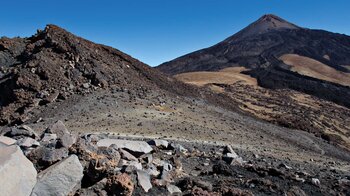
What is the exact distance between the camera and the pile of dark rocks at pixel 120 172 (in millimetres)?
6227

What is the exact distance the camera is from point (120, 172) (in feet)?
23.2

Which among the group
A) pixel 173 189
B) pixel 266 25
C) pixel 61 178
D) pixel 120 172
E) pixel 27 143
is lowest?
pixel 173 189

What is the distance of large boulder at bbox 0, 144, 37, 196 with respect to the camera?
566cm

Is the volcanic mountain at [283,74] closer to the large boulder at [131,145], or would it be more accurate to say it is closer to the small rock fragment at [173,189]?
the large boulder at [131,145]

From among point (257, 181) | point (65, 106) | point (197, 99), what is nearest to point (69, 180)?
point (257, 181)

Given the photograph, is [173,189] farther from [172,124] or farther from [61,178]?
[172,124]

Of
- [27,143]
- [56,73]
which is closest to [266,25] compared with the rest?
[56,73]

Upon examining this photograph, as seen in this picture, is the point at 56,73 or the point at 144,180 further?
the point at 56,73

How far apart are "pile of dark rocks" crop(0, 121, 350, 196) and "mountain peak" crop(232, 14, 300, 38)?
121727 millimetres

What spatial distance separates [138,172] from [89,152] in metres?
1.08

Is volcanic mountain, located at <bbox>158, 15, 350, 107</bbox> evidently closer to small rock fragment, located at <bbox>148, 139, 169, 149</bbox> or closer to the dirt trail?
the dirt trail

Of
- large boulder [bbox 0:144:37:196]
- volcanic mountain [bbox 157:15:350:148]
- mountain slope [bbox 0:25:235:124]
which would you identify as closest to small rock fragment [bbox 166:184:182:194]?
large boulder [bbox 0:144:37:196]

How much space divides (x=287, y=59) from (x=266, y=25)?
48977 millimetres

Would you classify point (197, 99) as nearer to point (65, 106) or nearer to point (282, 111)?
point (65, 106)
